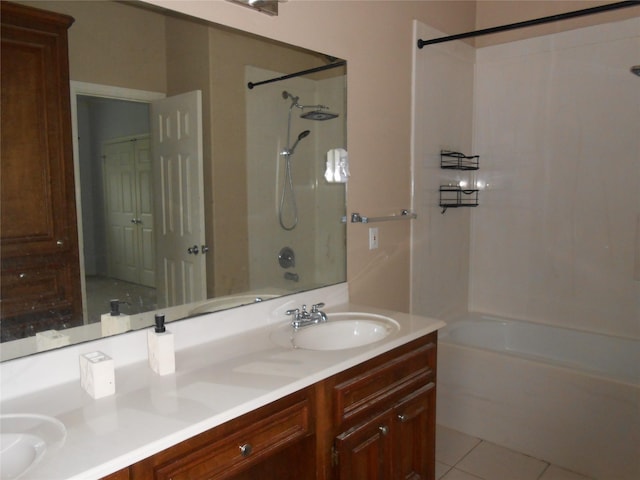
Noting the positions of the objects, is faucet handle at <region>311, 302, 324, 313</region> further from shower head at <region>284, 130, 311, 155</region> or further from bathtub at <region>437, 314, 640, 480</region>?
bathtub at <region>437, 314, 640, 480</region>

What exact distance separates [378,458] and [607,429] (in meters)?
1.32

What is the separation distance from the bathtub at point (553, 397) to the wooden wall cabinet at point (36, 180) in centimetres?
210

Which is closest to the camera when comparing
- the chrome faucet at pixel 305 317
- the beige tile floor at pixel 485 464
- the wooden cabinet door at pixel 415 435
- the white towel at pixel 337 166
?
the wooden cabinet door at pixel 415 435

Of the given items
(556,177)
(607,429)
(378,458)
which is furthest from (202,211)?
(556,177)

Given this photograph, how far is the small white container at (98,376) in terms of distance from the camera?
122 centimetres

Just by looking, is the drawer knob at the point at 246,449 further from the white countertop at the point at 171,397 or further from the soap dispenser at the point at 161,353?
the soap dispenser at the point at 161,353

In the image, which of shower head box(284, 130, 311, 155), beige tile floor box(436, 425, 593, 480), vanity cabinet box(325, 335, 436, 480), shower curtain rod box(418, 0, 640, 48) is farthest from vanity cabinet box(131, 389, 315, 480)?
shower curtain rod box(418, 0, 640, 48)

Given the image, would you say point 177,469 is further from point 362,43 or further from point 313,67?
point 362,43

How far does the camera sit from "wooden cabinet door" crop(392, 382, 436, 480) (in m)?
1.80

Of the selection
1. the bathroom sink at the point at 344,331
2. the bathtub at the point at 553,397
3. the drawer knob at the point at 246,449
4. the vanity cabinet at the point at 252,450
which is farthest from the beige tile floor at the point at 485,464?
the drawer knob at the point at 246,449

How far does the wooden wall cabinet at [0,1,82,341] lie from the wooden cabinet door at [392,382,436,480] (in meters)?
1.14

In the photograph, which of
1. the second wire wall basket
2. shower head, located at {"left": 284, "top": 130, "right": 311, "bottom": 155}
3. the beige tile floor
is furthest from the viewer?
the second wire wall basket

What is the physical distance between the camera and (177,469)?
43.6 inches

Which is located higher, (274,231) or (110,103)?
(110,103)
